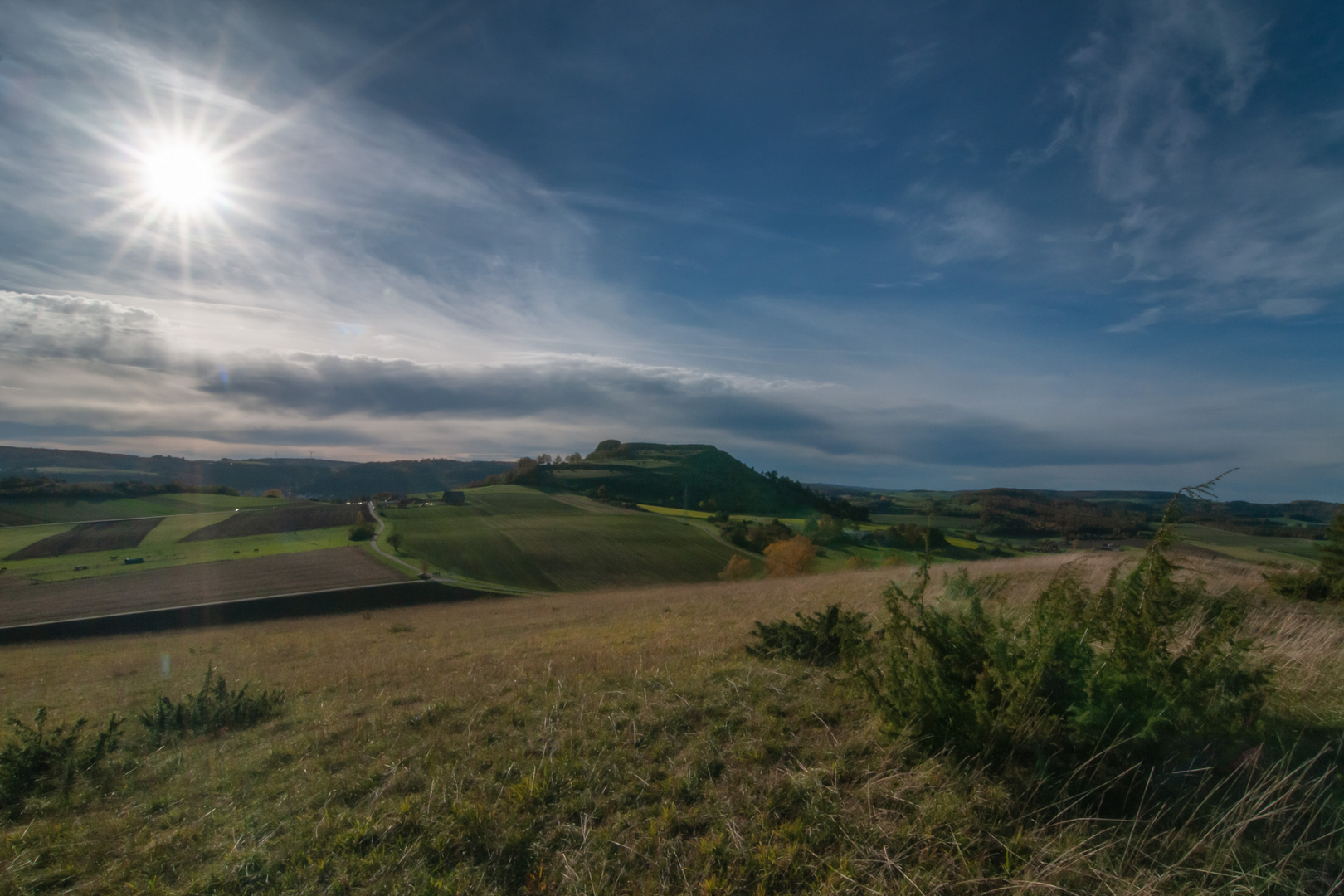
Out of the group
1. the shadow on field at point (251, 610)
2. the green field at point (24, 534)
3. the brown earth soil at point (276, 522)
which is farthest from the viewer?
the brown earth soil at point (276, 522)

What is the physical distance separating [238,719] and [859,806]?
7.32 m

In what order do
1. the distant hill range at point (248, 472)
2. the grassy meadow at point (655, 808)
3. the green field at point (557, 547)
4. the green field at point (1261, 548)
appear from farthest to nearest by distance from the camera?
the distant hill range at point (248, 472)
the green field at point (557, 547)
the green field at point (1261, 548)
the grassy meadow at point (655, 808)

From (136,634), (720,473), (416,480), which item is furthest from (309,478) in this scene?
(136,634)

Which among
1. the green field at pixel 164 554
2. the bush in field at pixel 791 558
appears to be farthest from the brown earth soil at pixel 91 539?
the bush in field at pixel 791 558

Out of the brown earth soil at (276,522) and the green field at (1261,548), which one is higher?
the green field at (1261,548)

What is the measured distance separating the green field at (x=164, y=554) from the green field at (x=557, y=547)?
27.4 feet

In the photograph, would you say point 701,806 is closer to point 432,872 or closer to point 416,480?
point 432,872

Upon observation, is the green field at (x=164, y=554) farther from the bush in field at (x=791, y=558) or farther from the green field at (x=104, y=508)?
the bush in field at (x=791, y=558)

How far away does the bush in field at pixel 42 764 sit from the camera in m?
5.00

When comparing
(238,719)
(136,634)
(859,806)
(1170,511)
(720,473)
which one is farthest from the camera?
(720,473)

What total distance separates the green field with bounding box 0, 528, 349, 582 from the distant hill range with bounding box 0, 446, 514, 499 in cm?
5367

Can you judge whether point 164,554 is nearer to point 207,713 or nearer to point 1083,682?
point 207,713

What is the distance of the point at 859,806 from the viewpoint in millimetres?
3893

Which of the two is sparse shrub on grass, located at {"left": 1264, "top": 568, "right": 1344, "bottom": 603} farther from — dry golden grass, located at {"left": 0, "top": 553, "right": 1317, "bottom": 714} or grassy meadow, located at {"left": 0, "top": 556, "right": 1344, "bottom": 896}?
grassy meadow, located at {"left": 0, "top": 556, "right": 1344, "bottom": 896}
